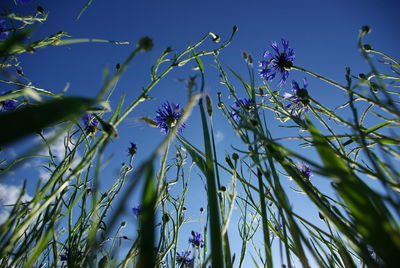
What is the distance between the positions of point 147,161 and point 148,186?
29 millimetres

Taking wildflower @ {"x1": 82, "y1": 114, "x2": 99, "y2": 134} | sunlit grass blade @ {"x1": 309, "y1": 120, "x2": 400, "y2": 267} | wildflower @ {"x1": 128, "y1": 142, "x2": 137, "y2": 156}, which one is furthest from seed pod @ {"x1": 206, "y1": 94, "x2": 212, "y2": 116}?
wildflower @ {"x1": 128, "y1": 142, "x2": 137, "y2": 156}

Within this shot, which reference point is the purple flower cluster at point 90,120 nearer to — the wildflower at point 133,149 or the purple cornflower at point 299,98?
the wildflower at point 133,149

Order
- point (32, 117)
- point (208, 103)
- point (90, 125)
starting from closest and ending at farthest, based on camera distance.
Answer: point (32, 117)
point (208, 103)
point (90, 125)

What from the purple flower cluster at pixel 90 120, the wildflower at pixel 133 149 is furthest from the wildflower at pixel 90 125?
the wildflower at pixel 133 149

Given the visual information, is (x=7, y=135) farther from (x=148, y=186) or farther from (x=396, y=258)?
(x=396, y=258)

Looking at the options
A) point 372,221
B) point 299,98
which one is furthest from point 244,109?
point 299,98

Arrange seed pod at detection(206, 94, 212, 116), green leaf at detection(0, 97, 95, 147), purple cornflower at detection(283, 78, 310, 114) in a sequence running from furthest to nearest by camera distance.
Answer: purple cornflower at detection(283, 78, 310, 114), seed pod at detection(206, 94, 212, 116), green leaf at detection(0, 97, 95, 147)

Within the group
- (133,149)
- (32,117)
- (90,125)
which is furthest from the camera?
(133,149)

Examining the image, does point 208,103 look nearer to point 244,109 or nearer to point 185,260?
point 244,109

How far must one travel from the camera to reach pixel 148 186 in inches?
7.8

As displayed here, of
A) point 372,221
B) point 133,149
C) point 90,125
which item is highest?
point 133,149

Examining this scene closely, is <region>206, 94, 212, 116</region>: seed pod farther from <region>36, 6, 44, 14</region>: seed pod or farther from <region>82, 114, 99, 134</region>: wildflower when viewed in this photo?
<region>36, 6, 44, 14</region>: seed pod

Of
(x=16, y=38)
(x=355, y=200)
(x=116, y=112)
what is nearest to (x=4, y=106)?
(x=116, y=112)

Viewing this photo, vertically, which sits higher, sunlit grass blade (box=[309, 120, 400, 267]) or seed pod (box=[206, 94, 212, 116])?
seed pod (box=[206, 94, 212, 116])
